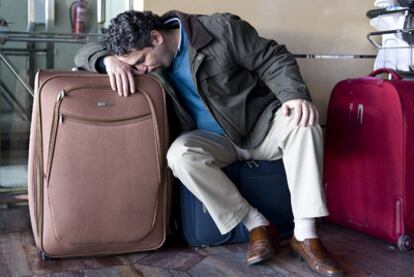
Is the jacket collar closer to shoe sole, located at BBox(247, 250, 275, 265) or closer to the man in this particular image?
the man

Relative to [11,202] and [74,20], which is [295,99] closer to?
[74,20]

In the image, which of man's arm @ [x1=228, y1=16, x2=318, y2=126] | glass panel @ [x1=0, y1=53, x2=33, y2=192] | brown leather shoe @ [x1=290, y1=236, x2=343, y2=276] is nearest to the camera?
brown leather shoe @ [x1=290, y1=236, x2=343, y2=276]

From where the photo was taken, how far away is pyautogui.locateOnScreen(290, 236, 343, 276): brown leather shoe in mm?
1493

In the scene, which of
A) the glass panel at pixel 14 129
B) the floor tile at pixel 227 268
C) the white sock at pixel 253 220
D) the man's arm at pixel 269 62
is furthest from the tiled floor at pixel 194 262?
the man's arm at pixel 269 62

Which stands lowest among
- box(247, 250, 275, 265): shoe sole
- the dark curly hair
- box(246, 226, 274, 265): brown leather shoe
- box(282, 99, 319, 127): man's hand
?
box(247, 250, 275, 265): shoe sole

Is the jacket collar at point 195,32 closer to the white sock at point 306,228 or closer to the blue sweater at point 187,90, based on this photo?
the blue sweater at point 187,90

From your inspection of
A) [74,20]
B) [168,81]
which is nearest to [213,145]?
[168,81]

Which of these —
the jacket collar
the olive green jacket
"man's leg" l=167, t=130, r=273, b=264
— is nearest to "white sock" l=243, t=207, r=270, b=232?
"man's leg" l=167, t=130, r=273, b=264

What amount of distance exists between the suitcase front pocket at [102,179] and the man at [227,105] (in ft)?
0.33

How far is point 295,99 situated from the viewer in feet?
5.24

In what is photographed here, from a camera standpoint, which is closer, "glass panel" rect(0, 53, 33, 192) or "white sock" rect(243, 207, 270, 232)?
"white sock" rect(243, 207, 270, 232)

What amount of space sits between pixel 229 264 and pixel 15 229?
2.73 ft

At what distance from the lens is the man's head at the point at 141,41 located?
159cm

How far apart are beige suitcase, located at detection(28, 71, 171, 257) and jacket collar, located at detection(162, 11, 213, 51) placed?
0.59 feet
